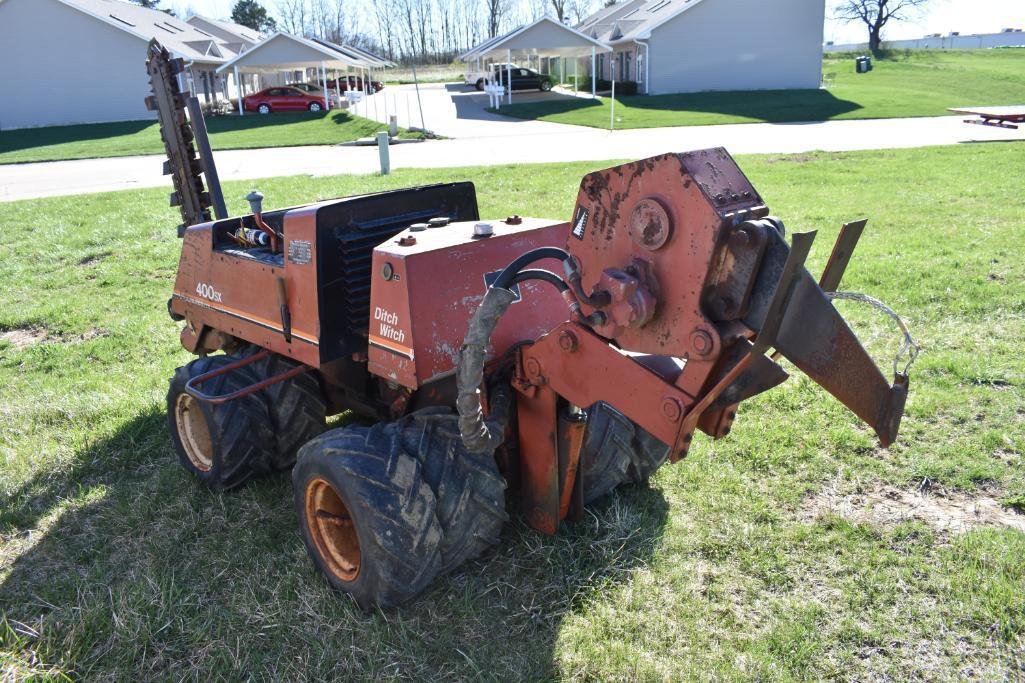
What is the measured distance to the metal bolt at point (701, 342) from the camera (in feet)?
7.72

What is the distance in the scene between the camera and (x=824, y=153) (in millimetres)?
17125

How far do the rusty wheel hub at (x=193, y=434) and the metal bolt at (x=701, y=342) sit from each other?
10.1 feet

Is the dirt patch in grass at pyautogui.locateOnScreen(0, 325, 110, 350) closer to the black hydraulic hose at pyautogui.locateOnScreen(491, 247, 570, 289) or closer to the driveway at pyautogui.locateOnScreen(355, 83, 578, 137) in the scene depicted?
the black hydraulic hose at pyautogui.locateOnScreen(491, 247, 570, 289)

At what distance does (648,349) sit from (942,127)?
2398 centimetres

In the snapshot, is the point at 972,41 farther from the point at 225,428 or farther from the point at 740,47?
the point at 225,428

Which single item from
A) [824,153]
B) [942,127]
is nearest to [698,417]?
[824,153]

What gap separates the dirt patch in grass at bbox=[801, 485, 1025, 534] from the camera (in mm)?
3762

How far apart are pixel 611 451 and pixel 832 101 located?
31.7m

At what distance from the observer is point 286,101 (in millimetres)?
37125

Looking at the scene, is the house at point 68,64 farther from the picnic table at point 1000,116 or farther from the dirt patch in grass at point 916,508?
the dirt patch in grass at point 916,508

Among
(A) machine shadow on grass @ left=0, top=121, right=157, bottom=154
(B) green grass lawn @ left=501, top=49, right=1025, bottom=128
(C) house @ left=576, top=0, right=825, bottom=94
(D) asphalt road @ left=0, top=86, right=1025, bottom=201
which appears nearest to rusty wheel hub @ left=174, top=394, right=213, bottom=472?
(D) asphalt road @ left=0, top=86, right=1025, bottom=201

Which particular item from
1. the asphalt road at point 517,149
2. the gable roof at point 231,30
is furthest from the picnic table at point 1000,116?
the gable roof at point 231,30

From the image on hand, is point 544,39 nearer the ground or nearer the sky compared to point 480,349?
nearer the sky

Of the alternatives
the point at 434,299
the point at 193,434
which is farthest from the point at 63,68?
the point at 434,299
